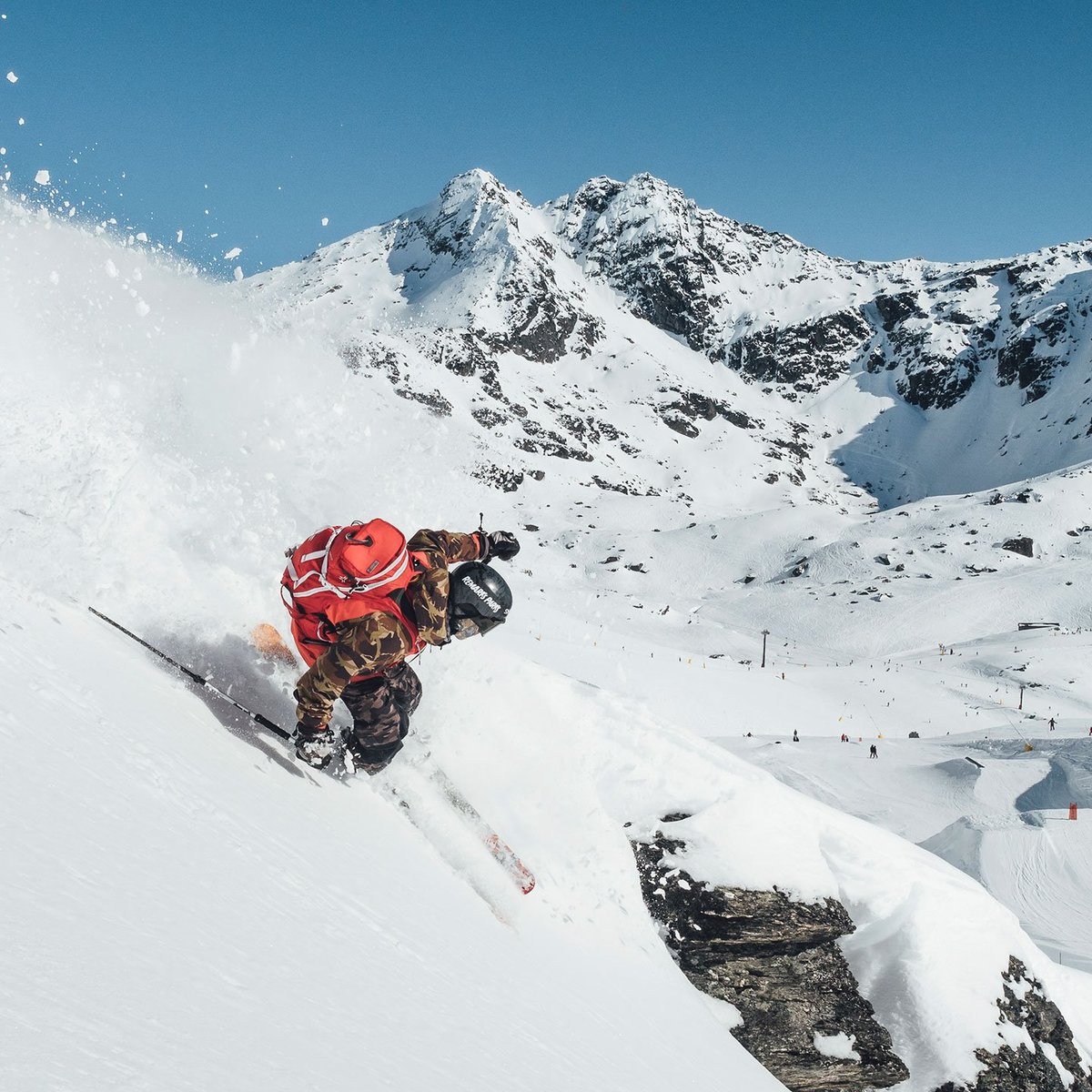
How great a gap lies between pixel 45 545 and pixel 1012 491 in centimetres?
10992

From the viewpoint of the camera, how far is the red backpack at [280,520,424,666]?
17.0 ft

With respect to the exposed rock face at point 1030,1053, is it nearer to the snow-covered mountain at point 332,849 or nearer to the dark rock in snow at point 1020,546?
the snow-covered mountain at point 332,849

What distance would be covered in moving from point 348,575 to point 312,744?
1096 millimetres

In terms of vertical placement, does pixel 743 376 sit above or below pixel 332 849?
above

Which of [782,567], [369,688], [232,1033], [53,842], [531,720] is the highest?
[782,567]

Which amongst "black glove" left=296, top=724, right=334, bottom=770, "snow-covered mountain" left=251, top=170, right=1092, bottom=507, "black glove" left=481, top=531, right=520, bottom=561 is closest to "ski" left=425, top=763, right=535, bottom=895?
"black glove" left=296, top=724, right=334, bottom=770

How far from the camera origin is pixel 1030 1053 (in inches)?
289

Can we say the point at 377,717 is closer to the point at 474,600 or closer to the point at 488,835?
Result: the point at 474,600

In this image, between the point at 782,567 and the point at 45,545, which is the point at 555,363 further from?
the point at 45,545

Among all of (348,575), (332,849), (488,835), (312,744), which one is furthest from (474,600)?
(332,849)

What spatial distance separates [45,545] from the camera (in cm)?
478

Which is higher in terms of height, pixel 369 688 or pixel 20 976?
pixel 369 688

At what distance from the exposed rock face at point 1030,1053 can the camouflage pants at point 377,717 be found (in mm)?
5752

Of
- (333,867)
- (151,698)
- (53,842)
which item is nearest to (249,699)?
(151,698)
